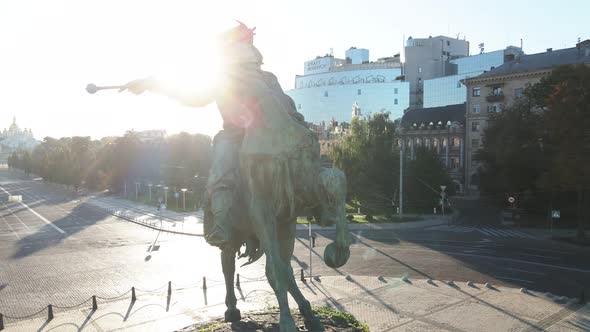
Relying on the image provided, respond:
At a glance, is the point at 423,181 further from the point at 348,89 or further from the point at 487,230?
the point at 348,89

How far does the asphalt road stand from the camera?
887 inches

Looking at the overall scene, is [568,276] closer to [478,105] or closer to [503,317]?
[503,317]

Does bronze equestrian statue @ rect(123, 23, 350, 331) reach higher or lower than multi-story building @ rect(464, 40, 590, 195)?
lower

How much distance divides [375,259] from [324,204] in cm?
2096

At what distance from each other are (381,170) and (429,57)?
308 feet

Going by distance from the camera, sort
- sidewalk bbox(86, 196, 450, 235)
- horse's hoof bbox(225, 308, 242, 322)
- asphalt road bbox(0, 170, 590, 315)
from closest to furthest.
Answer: horse's hoof bbox(225, 308, 242, 322) → asphalt road bbox(0, 170, 590, 315) → sidewalk bbox(86, 196, 450, 235)

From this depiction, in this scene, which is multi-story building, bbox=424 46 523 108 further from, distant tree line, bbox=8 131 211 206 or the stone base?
the stone base

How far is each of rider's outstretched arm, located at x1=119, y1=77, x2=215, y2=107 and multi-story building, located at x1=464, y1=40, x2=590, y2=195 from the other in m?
58.2

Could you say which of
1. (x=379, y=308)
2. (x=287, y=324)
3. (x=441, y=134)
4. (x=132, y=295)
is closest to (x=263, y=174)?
(x=287, y=324)

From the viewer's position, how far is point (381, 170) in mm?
53594

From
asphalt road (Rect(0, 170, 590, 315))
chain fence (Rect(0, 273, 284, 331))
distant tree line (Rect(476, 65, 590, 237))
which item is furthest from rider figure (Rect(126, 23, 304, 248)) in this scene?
distant tree line (Rect(476, 65, 590, 237))

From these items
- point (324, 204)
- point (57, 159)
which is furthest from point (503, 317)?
point (57, 159)

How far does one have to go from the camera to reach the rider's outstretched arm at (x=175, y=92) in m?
9.65

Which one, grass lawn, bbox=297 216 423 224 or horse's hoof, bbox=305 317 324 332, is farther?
grass lawn, bbox=297 216 423 224
